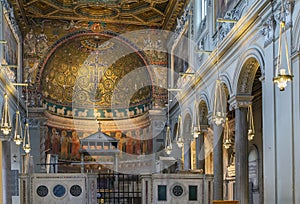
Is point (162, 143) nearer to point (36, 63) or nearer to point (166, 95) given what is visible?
point (166, 95)

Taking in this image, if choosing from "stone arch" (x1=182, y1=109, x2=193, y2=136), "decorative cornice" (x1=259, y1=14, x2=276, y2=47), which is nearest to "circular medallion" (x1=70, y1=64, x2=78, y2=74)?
"stone arch" (x1=182, y1=109, x2=193, y2=136)

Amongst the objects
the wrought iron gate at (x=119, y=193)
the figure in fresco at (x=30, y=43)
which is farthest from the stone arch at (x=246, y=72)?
the figure in fresco at (x=30, y=43)

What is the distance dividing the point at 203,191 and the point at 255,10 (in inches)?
229

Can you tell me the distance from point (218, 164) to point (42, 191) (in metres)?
5.89

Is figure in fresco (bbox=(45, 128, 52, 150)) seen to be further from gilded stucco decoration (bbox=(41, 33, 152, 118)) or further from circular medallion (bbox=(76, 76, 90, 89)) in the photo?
circular medallion (bbox=(76, 76, 90, 89))

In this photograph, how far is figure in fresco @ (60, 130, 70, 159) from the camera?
27.6 meters

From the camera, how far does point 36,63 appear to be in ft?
84.2

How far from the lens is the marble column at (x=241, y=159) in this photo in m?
14.5

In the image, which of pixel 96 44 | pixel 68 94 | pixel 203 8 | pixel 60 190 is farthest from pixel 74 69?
pixel 60 190

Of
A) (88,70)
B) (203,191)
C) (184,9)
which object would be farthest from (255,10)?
(88,70)

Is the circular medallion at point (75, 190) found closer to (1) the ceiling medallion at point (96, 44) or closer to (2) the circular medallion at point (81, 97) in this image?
(2) the circular medallion at point (81, 97)

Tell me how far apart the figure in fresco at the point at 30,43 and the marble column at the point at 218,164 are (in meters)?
12.5

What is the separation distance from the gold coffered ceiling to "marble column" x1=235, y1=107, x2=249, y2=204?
9.78 metres

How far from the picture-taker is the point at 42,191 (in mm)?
15070
